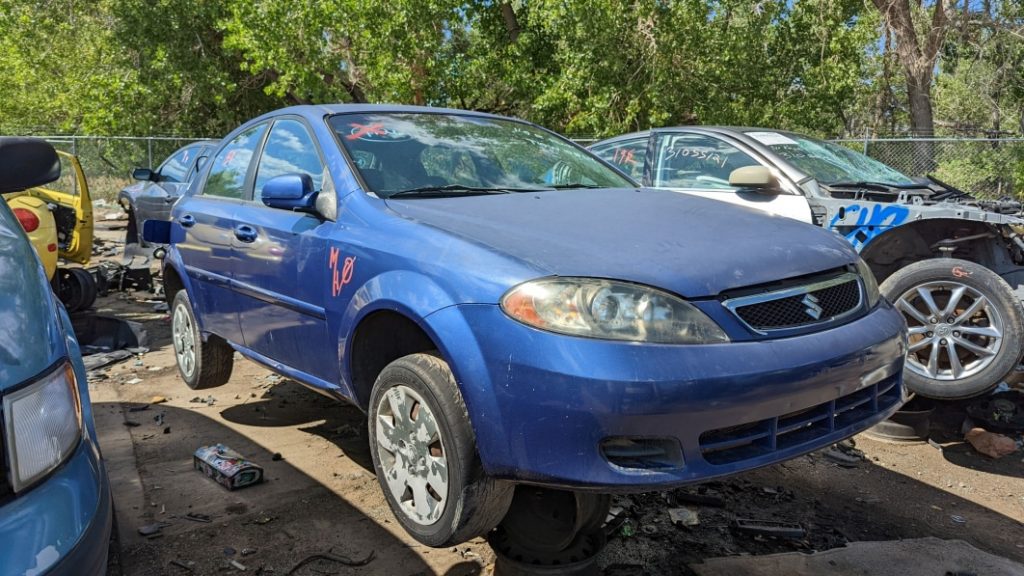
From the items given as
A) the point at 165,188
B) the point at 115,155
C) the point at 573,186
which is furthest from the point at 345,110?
the point at 115,155

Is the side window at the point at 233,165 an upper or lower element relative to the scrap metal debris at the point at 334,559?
upper

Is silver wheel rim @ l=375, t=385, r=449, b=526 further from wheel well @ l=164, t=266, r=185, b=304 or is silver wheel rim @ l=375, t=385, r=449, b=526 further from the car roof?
wheel well @ l=164, t=266, r=185, b=304

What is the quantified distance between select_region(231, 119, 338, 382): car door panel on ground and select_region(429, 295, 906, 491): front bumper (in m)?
0.97

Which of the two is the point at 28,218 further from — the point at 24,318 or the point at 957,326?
the point at 957,326

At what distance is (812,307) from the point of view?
107 inches

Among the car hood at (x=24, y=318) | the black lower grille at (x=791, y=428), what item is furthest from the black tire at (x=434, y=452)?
the car hood at (x=24, y=318)

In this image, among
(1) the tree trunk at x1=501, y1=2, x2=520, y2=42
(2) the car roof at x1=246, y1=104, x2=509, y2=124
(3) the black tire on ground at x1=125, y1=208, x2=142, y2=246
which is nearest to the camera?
(2) the car roof at x1=246, y1=104, x2=509, y2=124

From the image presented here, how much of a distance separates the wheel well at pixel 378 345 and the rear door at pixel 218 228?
125cm

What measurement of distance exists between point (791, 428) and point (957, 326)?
8.59ft

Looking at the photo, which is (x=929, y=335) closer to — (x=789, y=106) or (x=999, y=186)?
(x=999, y=186)

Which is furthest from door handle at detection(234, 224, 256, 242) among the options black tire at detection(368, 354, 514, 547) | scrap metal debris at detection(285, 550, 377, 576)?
scrap metal debris at detection(285, 550, 377, 576)

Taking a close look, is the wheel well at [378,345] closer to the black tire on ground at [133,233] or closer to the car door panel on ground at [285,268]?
the car door panel on ground at [285,268]

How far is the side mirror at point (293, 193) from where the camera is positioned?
3.35 meters

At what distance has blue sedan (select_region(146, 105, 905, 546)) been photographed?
2357 mm
